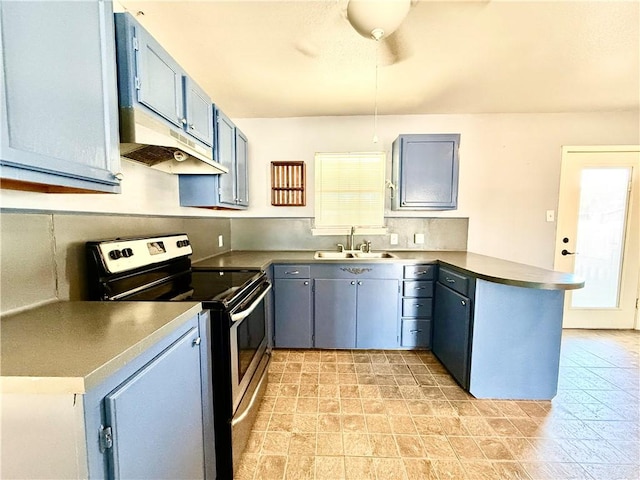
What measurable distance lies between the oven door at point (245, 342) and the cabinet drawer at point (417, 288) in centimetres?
134

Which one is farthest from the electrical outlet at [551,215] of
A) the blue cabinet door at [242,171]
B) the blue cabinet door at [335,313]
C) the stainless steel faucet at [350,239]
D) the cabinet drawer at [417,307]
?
the blue cabinet door at [242,171]

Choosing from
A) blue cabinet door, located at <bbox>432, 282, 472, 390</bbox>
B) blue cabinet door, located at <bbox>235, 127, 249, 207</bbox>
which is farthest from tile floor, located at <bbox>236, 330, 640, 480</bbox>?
blue cabinet door, located at <bbox>235, 127, 249, 207</bbox>

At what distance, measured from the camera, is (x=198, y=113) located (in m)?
1.74

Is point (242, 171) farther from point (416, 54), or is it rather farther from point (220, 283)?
point (416, 54)

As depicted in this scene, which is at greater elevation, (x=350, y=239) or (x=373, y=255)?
(x=350, y=239)

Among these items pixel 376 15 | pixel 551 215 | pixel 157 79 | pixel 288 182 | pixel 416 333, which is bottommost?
pixel 416 333

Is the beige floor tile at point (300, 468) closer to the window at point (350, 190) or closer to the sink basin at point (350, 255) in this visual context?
the sink basin at point (350, 255)

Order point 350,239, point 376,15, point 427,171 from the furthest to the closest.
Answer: point 350,239 < point 427,171 < point 376,15

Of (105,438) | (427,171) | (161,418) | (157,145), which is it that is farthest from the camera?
(427,171)

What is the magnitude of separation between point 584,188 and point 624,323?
1568 mm

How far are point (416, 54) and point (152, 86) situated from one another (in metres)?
1.63

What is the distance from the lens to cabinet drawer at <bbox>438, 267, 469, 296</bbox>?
2.08 meters

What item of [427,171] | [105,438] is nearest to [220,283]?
[105,438]

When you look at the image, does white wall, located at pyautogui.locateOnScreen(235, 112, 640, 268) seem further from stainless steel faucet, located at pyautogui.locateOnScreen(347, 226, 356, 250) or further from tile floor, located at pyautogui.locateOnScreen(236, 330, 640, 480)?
tile floor, located at pyautogui.locateOnScreen(236, 330, 640, 480)
